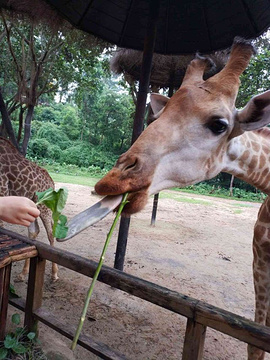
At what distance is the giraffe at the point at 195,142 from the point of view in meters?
1.31

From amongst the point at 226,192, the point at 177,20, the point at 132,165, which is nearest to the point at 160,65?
the point at 177,20

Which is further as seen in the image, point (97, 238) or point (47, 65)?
point (47, 65)

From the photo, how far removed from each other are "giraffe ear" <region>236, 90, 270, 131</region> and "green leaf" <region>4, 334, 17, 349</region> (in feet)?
7.39

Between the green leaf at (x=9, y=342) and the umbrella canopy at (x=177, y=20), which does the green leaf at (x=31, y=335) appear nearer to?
the green leaf at (x=9, y=342)

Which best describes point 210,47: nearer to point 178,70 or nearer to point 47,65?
point 178,70

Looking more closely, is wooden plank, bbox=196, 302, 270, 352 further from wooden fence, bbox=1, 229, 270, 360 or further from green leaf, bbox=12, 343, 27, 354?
green leaf, bbox=12, 343, 27, 354

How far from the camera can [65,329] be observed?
208 cm

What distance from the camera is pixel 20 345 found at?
2.14m

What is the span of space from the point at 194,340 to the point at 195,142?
3.78ft

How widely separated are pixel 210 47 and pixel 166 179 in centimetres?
265

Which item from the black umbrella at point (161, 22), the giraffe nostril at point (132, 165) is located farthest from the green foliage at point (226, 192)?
the giraffe nostril at point (132, 165)

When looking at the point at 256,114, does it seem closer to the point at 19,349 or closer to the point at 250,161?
the point at 250,161

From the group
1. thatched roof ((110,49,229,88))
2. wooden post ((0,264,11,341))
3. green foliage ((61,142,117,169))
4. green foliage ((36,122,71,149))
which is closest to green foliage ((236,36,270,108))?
thatched roof ((110,49,229,88))

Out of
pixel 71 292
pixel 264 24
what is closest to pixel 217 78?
pixel 264 24
